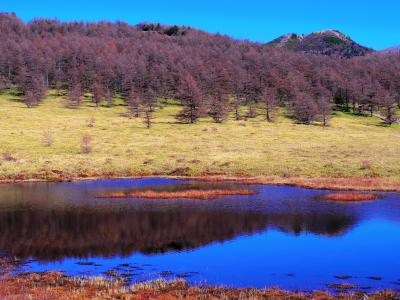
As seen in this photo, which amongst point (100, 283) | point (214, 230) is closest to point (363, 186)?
point (214, 230)

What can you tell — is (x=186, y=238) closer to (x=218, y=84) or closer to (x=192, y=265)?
(x=192, y=265)

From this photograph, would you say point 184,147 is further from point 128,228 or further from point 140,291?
point 140,291

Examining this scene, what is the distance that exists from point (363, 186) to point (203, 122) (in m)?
68.8

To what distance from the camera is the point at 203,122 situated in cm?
11988

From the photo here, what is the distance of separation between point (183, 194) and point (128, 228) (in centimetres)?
1532

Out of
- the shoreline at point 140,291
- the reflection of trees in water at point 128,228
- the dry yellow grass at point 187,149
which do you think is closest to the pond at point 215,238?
the reflection of trees in water at point 128,228

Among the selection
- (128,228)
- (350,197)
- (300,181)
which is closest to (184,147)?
(300,181)

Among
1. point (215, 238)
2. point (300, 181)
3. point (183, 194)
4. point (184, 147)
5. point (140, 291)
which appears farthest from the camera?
point (184, 147)

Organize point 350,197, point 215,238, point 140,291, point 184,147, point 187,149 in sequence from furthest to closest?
1. point 184,147
2. point 187,149
3. point 350,197
4. point 215,238
5. point 140,291

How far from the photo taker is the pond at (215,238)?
79.7 feet

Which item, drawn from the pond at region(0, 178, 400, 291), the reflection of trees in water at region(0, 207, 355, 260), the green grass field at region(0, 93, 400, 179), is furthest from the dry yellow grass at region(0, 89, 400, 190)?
the reflection of trees in water at region(0, 207, 355, 260)

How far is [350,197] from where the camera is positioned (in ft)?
157

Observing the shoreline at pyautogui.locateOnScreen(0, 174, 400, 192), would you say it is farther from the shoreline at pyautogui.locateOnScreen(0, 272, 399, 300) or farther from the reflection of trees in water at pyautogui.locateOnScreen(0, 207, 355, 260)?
the shoreline at pyautogui.locateOnScreen(0, 272, 399, 300)

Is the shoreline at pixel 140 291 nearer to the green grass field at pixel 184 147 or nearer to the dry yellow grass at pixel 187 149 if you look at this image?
the dry yellow grass at pixel 187 149
